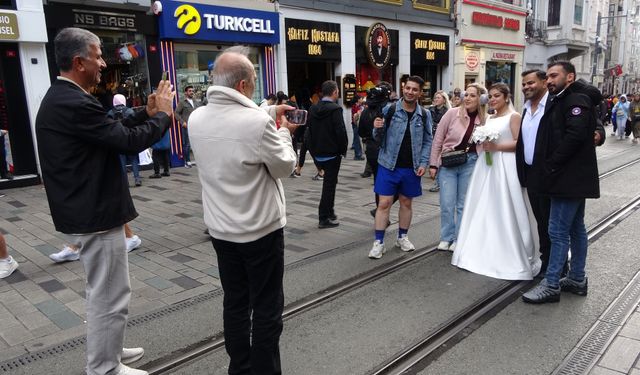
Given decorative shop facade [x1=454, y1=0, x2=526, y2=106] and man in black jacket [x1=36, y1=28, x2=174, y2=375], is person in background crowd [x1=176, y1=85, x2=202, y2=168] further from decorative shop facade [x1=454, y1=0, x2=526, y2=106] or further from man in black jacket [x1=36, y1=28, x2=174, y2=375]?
decorative shop facade [x1=454, y1=0, x2=526, y2=106]

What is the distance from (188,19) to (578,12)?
2698 centimetres

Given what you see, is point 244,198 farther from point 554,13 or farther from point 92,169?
point 554,13

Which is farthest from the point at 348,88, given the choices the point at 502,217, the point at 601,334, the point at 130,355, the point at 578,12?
the point at 578,12

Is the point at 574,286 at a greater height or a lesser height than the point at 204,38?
lesser

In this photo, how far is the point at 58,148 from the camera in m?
2.74

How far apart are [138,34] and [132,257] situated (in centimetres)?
736

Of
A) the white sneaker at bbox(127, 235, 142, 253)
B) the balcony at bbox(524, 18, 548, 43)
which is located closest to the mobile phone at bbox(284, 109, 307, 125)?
the white sneaker at bbox(127, 235, 142, 253)

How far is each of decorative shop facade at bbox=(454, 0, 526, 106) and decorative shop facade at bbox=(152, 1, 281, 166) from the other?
1046 cm

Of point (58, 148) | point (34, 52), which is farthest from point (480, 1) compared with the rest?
point (58, 148)

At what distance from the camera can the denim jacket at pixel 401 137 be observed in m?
5.38

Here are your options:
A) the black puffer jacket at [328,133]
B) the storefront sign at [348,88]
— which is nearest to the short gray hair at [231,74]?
the black puffer jacket at [328,133]

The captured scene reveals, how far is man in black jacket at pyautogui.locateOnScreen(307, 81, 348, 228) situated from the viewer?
6.82 m

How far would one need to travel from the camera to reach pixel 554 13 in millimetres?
28578

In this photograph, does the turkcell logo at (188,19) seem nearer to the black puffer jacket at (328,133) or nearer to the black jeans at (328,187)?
the black puffer jacket at (328,133)
